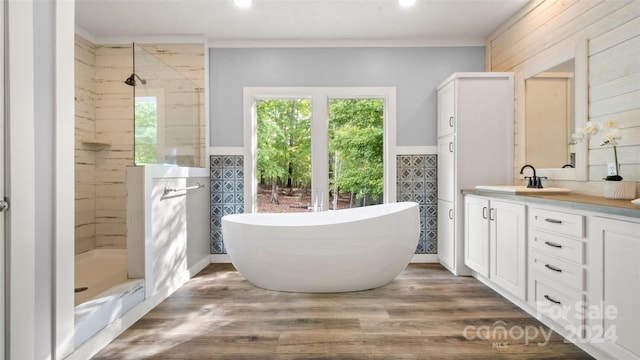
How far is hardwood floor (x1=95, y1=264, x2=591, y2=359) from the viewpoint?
189 cm

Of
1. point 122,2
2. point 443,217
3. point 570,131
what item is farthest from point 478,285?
point 122,2

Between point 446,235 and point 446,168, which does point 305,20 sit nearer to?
point 446,168

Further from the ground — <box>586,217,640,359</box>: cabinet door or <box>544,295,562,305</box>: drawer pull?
<box>586,217,640,359</box>: cabinet door

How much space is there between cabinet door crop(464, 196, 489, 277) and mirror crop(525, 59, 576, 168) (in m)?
0.64

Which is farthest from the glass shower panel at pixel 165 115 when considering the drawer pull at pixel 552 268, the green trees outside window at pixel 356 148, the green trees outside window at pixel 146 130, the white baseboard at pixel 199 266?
the drawer pull at pixel 552 268

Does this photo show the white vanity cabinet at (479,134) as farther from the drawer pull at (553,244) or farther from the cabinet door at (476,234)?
the drawer pull at (553,244)

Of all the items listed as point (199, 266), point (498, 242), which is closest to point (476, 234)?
point (498, 242)

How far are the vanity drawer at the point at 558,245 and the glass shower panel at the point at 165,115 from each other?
8.93ft

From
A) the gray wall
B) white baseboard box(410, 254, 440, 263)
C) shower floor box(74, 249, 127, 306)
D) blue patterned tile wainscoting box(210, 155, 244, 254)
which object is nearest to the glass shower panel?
blue patterned tile wainscoting box(210, 155, 244, 254)

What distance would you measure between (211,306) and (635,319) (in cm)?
242

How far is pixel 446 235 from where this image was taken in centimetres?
356

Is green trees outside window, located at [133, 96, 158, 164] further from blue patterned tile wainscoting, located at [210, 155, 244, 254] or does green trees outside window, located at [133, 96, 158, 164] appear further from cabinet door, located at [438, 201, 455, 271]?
cabinet door, located at [438, 201, 455, 271]

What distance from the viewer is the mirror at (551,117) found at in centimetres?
262

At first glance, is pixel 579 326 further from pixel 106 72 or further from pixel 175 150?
pixel 106 72
